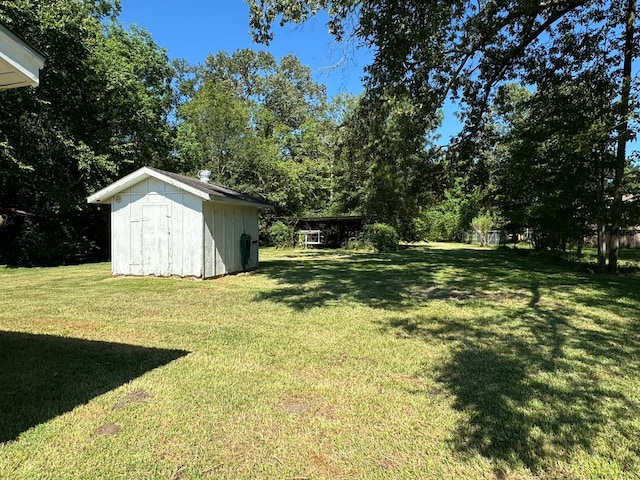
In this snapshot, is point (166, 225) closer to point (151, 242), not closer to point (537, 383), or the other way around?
point (151, 242)

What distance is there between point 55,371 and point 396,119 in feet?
30.1

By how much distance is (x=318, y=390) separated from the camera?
3609 mm

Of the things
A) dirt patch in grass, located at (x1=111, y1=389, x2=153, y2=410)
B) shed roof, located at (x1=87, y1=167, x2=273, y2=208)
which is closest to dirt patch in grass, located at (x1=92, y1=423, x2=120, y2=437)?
dirt patch in grass, located at (x1=111, y1=389, x2=153, y2=410)

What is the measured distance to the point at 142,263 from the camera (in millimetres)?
11281

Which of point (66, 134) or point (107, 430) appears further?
point (66, 134)

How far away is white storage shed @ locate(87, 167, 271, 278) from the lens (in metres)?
10.8

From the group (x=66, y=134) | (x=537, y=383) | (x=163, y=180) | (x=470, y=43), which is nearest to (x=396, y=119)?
(x=470, y=43)

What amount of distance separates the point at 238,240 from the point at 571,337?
369 inches

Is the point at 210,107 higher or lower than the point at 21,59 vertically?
higher

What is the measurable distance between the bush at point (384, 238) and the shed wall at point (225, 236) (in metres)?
11.4

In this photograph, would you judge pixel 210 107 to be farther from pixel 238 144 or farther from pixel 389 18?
pixel 389 18

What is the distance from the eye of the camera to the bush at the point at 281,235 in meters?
25.8

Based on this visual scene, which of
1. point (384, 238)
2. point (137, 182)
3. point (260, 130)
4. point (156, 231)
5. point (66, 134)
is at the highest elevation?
point (260, 130)

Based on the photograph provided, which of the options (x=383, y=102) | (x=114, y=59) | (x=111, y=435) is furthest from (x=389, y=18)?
(x=114, y=59)
